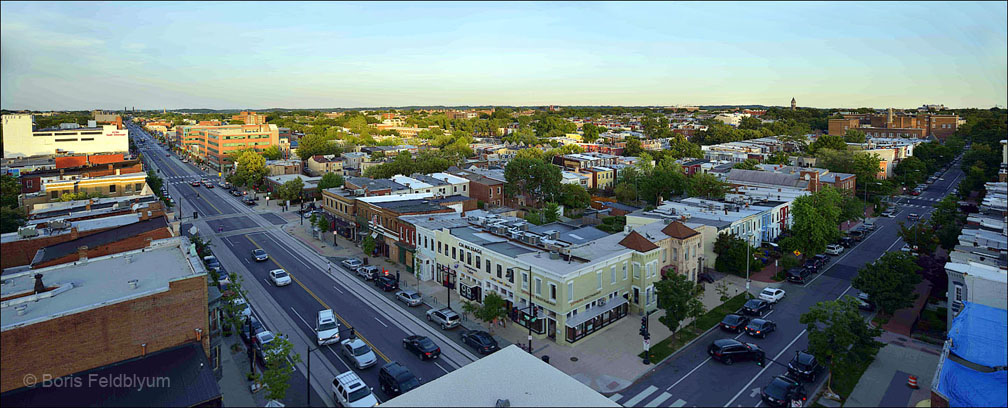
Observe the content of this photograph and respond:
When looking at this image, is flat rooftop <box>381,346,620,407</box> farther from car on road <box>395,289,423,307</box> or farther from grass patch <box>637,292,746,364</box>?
car on road <box>395,289,423,307</box>

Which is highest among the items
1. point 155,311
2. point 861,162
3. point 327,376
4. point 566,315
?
point 861,162

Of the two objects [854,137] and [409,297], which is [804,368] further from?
[854,137]

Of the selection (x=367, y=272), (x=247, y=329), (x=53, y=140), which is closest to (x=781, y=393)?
(x=247, y=329)

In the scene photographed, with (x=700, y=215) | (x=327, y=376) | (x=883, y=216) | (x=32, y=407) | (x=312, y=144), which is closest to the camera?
(x=32, y=407)

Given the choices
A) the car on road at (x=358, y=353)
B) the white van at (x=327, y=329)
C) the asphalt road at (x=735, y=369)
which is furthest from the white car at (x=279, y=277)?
the asphalt road at (x=735, y=369)

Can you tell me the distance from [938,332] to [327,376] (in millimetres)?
34721

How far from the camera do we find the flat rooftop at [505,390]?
56.9ft

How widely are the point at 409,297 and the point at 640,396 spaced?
17956mm

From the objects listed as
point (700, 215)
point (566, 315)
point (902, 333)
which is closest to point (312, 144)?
point (700, 215)

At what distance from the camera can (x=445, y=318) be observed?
105ft

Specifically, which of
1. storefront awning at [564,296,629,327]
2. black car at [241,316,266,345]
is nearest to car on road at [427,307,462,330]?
storefront awning at [564,296,629,327]

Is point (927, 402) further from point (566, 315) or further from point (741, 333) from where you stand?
point (566, 315)

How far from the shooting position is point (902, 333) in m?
30.2

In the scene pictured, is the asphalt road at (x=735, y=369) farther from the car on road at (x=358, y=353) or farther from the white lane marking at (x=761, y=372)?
the car on road at (x=358, y=353)
